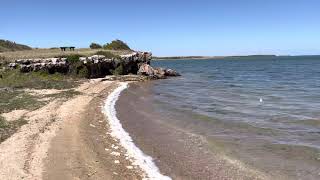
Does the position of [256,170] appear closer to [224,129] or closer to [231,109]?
[224,129]

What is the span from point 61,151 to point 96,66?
41.5 m

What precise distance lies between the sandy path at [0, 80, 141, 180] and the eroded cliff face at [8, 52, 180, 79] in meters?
27.1

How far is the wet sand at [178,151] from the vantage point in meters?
13.1

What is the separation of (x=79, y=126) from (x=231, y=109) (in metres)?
11.3

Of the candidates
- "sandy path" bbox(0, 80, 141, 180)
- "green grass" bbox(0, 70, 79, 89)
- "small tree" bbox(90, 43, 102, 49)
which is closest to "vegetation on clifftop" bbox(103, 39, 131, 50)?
"small tree" bbox(90, 43, 102, 49)

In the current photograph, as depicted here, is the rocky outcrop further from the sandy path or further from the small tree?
the sandy path

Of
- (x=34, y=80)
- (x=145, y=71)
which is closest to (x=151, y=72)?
(x=145, y=71)

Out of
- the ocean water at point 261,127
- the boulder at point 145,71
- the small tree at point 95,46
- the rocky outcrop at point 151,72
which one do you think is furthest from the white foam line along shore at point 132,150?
the small tree at point 95,46

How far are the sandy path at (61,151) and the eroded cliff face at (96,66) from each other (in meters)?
27.1

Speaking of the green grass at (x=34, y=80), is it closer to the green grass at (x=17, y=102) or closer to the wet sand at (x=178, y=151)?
the green grass at (x=17, y=102)

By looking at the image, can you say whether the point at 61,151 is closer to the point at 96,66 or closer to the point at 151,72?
the point at 96,66

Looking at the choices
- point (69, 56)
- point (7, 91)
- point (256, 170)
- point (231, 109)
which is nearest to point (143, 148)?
point (256, 170)

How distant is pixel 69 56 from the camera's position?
53.5 m

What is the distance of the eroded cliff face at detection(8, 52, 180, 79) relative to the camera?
48656 mm
